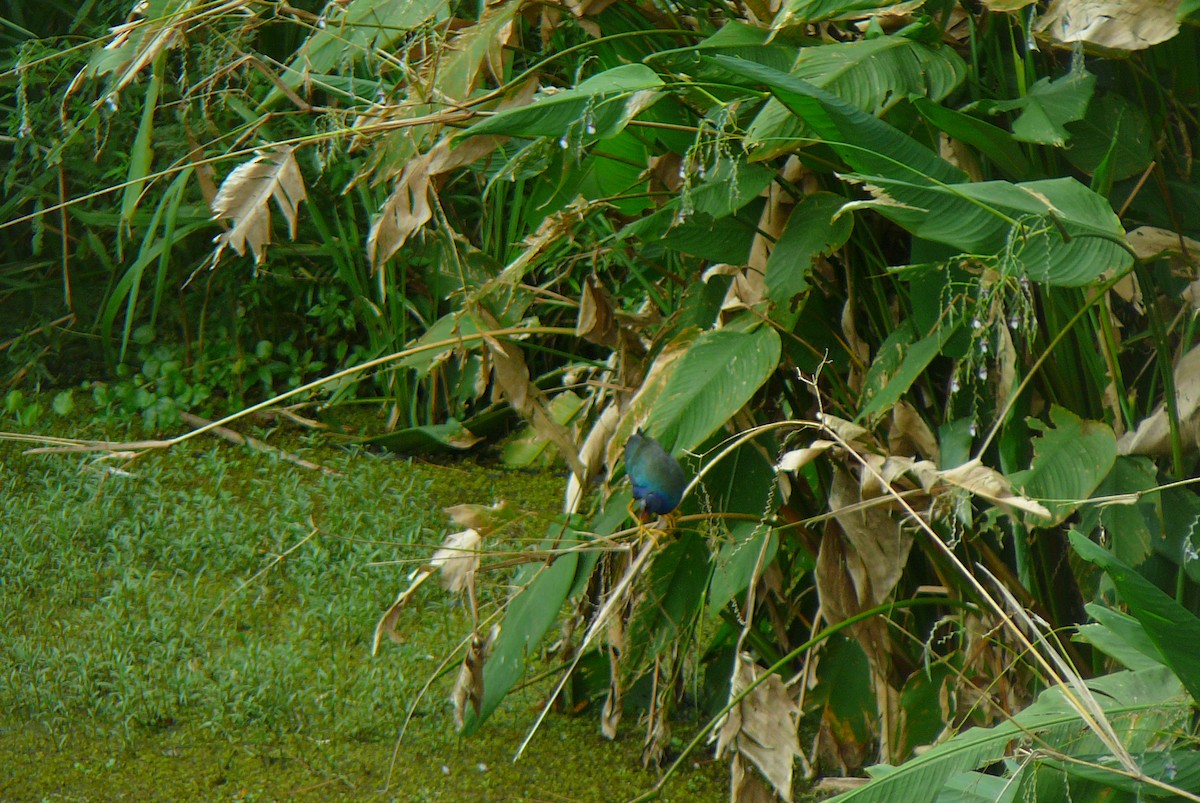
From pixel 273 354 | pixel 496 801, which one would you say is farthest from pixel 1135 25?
pixel 273 354

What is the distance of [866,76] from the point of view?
119cm

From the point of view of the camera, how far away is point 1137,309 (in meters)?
1.29

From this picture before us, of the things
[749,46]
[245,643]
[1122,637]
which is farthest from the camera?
[245,643]

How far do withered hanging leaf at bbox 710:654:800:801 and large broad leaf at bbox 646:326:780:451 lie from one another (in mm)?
322

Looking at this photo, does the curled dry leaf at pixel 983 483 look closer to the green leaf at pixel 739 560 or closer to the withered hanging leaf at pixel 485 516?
the green leaf at pixel 739 560

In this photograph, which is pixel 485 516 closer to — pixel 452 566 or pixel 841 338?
pixel 452 566

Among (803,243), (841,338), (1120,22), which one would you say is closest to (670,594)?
(841,338)

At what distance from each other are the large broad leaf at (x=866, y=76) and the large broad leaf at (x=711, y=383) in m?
0.21

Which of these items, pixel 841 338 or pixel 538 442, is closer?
pixel 841 338

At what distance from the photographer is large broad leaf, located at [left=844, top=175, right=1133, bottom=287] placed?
97cm

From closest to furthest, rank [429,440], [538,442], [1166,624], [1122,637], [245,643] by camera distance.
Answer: [1166,624] < [1122,637] < [538,442] < [245,643] < [429,440]

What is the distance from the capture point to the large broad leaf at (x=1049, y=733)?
996mm

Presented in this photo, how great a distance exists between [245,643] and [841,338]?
123cm

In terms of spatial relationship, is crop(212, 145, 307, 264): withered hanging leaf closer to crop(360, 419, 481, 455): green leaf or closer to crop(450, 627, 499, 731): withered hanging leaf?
crop(450, 627, 499, 731): withered hanging leaf
